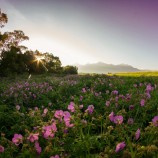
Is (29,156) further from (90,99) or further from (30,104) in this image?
(30,104)

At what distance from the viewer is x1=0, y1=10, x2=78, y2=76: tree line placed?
3175cm

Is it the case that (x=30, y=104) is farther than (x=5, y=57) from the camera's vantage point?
No

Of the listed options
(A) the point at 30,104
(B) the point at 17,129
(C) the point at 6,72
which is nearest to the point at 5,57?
(C) the point at 6,72

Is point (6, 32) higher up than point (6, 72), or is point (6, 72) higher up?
point (6, 32)

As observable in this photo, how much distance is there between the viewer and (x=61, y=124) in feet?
9.19

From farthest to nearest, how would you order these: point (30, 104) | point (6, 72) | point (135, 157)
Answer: point (6, 72), point (30, 104), point (135, 157)

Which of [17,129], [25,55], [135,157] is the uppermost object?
[25,55]

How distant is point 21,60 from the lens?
34031mm

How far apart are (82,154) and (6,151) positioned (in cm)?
72

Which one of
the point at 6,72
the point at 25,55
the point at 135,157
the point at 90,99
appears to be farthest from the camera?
the point at 25,55

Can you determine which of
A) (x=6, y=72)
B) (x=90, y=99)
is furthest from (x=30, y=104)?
(x=6, y=72)

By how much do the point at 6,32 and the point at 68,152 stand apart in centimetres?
3372

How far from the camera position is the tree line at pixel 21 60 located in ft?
104

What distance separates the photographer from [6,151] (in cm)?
260
